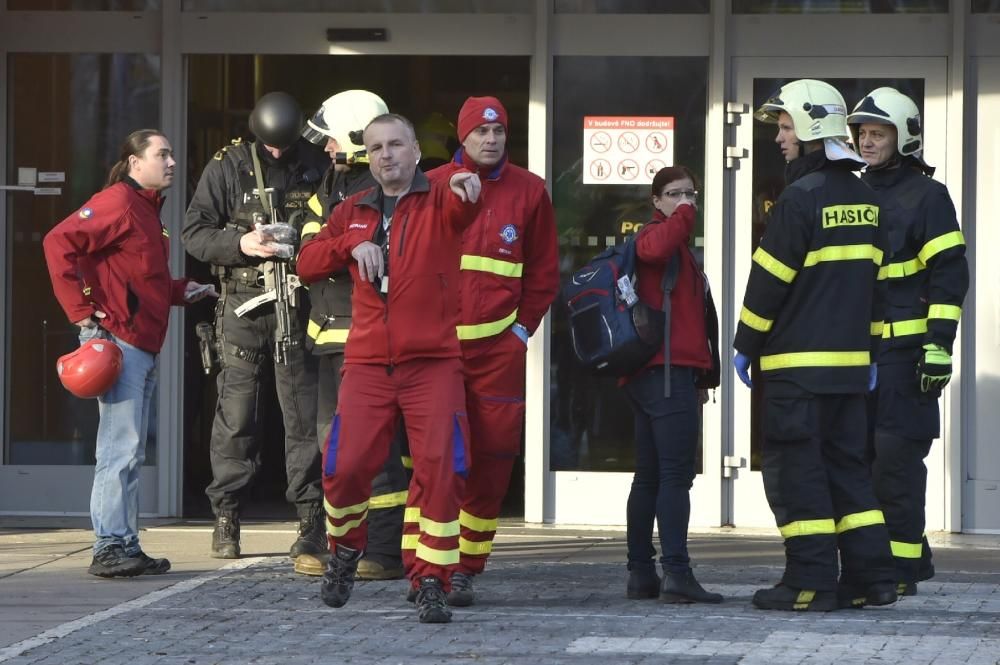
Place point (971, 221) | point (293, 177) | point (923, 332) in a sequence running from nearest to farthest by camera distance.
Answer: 1. point (923, 332)
2. point (293, 177)
3. point (971, 221)

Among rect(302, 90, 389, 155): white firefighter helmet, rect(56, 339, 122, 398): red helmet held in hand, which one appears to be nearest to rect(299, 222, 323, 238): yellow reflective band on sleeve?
rect(302, 90, 389, 155): white firefighter helmet

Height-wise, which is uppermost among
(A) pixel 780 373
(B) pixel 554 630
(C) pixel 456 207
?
(C) pixel 456 207

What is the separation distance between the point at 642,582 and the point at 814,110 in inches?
78.3

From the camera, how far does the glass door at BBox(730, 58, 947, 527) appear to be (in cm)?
1016

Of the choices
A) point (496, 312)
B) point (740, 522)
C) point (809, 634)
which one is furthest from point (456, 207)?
point (740, 522)

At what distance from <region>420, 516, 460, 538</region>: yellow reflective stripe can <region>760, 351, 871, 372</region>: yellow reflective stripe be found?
4.64ft

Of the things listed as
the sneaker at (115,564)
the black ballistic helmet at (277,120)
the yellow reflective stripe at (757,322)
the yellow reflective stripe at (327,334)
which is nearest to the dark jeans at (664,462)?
the yellow reflective stripe at (757,322)

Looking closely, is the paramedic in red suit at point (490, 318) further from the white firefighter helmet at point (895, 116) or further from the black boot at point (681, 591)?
the white firefighter helmet at point (895, 116)

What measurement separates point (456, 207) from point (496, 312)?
2.74 feet

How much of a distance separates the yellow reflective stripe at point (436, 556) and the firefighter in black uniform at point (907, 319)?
1.85 metres

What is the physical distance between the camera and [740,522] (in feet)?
33.8

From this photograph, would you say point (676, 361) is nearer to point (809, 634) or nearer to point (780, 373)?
point (780, 373)

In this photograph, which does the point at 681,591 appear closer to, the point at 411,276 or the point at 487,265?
the point at 487,265

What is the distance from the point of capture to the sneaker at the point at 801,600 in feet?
23.7
